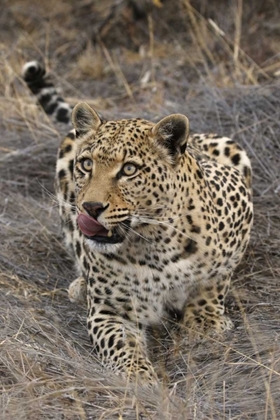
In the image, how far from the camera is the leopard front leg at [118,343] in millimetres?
5141

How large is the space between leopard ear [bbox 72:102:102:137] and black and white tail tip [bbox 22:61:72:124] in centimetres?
239

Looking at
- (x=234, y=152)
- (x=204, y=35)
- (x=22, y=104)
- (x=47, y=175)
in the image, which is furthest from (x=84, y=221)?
(x=204, y=35)

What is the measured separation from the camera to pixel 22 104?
939cm

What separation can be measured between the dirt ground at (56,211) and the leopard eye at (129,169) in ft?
2.71

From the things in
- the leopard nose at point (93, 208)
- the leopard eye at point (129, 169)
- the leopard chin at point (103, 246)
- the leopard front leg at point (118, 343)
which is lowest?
the leopard front leg at point (118, 343)

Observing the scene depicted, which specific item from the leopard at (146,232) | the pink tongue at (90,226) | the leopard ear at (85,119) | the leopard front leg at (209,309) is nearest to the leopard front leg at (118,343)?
the leopard at (146,232)

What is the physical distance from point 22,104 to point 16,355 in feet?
15.8

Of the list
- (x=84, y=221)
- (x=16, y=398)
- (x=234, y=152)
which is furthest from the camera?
(x=234, y=152)

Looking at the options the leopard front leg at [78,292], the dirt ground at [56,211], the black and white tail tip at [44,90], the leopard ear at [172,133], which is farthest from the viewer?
the black and white tail tip at [44,90]

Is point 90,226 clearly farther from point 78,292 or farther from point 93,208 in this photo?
point 78,292

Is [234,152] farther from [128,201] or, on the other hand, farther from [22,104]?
[22,104]

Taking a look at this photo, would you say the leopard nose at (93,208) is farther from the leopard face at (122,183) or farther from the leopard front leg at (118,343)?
the leopard front leg at (118,343)

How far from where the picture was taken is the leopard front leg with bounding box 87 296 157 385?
514cm

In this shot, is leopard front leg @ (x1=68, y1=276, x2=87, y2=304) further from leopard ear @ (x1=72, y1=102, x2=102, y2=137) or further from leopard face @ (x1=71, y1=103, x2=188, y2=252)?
leopard ear @ (x1=72, y1=102, x2=102, y2=137)
